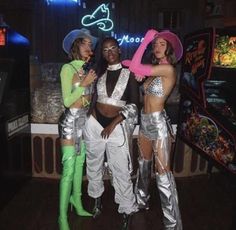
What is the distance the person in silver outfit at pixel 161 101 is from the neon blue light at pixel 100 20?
4.84 m

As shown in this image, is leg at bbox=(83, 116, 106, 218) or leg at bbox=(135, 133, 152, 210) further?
leg at bbox=(135, 133, 152, 210)

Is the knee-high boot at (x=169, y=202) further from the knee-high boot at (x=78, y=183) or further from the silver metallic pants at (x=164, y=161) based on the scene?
the knee-high boot at (x=78, y=183)

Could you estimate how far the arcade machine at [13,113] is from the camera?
301 centimetres

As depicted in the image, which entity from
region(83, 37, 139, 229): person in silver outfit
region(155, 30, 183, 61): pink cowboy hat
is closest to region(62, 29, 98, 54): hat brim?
region(83, 37, 139, 229): person in silver outfit

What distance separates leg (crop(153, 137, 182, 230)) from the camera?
8.57ft

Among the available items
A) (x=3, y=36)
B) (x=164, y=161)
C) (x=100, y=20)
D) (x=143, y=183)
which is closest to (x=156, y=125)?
(x=164, y=161)

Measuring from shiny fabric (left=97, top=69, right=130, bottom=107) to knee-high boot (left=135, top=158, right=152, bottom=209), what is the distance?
0.67m

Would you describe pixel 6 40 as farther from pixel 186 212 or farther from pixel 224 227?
pixel 224 227

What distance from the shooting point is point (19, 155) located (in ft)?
11.4

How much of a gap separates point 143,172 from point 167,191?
474 millimetres

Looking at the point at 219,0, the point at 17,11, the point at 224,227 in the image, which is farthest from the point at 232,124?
the point at 17,11

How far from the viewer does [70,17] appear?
738cm

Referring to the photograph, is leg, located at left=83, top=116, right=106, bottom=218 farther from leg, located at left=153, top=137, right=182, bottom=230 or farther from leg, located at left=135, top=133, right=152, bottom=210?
leg, located at left=153, top=137, right=182, bottom=230

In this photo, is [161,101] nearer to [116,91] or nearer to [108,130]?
[116,91]
